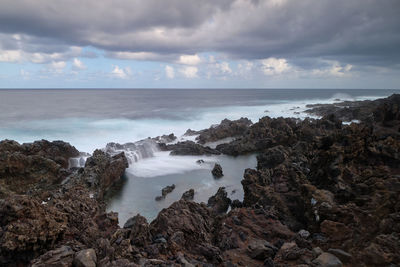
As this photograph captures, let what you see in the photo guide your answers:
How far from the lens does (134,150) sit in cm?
2834

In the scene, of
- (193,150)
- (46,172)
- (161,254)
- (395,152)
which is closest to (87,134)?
(193,150)

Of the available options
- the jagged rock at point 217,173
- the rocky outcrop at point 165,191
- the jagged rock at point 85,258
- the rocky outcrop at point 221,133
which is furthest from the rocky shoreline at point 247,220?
the rocky outcrop at point 221,133

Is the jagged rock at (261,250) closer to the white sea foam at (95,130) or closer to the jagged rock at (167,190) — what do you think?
the jagged rock at (167,190)

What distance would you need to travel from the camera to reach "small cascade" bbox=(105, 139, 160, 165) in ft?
88.0

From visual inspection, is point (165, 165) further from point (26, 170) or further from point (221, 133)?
point (221, 133)

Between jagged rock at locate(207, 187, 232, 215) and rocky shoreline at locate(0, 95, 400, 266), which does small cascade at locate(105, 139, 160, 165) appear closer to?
rocky shoreline at locate(0, 95, 400, 266)

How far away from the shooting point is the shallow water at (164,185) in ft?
57.8

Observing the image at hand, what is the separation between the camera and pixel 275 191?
1403 cm

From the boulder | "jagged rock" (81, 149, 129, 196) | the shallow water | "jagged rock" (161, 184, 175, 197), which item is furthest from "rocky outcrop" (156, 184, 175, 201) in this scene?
the boulder

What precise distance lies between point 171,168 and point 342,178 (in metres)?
17.3

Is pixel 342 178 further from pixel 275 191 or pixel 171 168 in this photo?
pixel 171 168

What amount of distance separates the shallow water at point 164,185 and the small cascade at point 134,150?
1140mm

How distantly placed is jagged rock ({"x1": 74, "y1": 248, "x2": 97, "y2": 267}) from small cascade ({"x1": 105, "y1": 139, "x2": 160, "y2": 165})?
20.5 meters

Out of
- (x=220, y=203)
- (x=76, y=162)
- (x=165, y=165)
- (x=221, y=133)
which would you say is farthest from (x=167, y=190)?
(x=221, y=133)
